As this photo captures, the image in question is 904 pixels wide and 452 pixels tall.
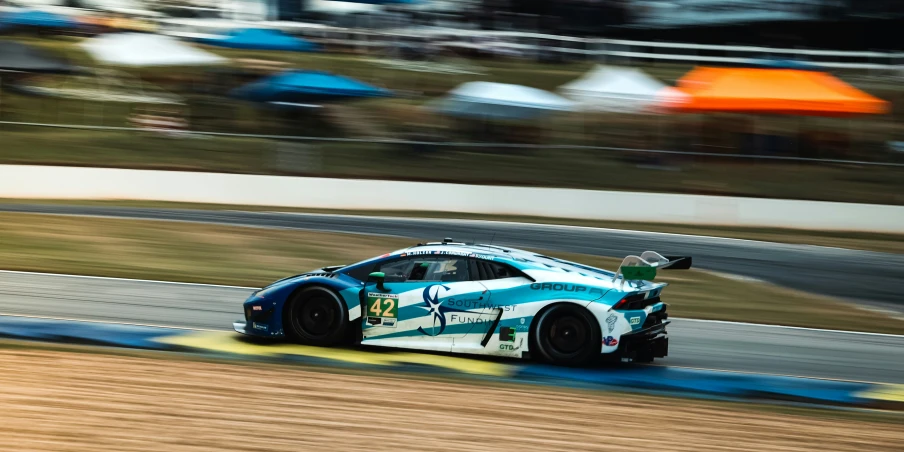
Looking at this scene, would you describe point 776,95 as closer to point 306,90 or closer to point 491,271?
point 306,90

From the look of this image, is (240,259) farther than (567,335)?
Yes

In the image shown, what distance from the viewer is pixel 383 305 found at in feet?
28.0

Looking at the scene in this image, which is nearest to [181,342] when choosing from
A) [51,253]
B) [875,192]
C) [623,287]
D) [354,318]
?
[354,318]

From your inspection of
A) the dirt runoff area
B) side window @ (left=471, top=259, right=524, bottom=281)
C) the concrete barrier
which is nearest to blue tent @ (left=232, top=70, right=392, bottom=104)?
the concrete barrier

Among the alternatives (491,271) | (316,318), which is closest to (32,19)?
(316,318)

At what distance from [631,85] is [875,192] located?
6.96 meters

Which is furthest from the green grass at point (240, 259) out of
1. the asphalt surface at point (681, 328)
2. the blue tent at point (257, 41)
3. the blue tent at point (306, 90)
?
the blue tent at point (257, 41)

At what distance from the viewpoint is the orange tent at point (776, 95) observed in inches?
946

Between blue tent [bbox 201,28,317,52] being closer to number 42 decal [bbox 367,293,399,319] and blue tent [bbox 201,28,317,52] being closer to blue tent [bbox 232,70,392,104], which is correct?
blue tent [bbox 232,70,392,104]

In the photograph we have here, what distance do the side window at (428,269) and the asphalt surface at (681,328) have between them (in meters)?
2.11

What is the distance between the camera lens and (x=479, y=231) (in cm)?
1883

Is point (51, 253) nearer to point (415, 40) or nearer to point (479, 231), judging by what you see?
point (479, 231)

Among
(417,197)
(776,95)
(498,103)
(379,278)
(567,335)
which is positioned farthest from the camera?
(498,103)

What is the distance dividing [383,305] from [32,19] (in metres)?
26.5
